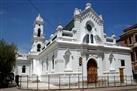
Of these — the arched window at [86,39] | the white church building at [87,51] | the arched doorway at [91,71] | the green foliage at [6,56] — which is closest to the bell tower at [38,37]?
the white church building at [87,51]

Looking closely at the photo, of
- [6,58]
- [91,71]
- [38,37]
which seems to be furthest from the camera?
[38,37]

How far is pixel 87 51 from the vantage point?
31.8 metres

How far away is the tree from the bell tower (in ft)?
58.7

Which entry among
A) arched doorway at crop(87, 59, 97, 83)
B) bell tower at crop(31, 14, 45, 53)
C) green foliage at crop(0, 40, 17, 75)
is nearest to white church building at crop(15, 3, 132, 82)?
arched doorway at crop(87, 59, 97, 83)

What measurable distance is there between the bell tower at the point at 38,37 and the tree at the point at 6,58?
704 inches

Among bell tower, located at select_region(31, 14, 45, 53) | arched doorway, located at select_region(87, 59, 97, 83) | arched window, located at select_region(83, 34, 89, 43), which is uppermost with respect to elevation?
bell tower, located at select_region(31, 14, 45, 53)

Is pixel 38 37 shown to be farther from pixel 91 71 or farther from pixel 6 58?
pixel 91 71

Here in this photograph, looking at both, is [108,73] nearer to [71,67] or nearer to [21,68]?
[71,67]

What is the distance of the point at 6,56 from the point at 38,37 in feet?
69.4

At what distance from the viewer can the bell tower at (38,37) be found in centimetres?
5028

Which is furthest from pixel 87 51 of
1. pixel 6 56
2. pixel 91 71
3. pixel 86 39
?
pixel 6 56

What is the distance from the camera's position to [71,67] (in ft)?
98.1

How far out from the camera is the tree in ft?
99.0

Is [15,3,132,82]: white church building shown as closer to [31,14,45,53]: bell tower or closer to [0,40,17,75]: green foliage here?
[0,40,17,75]: green foliage
